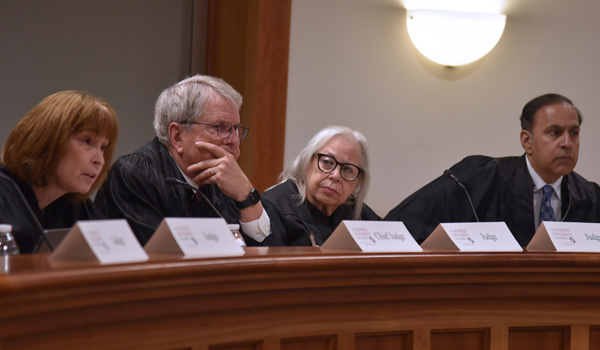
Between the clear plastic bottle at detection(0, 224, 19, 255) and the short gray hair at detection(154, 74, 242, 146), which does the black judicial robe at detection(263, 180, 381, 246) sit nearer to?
the short gray hair at detection(154, 74, 242, 146)

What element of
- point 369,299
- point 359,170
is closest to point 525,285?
point 369,299

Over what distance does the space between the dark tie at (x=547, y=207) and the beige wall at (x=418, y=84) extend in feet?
3.03

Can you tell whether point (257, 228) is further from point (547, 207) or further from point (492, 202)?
point (547, 207)

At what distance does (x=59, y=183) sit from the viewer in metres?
1.79

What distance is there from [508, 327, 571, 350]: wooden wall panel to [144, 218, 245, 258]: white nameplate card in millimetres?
893

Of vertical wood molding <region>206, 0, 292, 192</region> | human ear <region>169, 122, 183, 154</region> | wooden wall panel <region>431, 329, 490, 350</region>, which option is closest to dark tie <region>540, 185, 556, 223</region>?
vertical wood molding <region>206, 0, 292, 192</region>

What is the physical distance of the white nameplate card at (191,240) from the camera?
1266 mm

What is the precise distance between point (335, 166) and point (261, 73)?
0.86 meters

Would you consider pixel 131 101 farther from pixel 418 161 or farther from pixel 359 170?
pixel 418 161

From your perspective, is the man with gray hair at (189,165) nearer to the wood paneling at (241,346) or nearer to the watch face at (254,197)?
the watch face at (254,197)

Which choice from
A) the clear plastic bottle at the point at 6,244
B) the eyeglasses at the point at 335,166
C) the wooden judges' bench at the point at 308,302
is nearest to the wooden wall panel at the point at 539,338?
the wooden judges' bench at the point at 308,302

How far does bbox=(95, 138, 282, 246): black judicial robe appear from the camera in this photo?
7.02ft

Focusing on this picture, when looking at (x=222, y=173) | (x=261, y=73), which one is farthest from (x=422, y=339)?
(x=261, y=73)

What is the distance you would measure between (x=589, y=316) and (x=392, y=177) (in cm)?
203
